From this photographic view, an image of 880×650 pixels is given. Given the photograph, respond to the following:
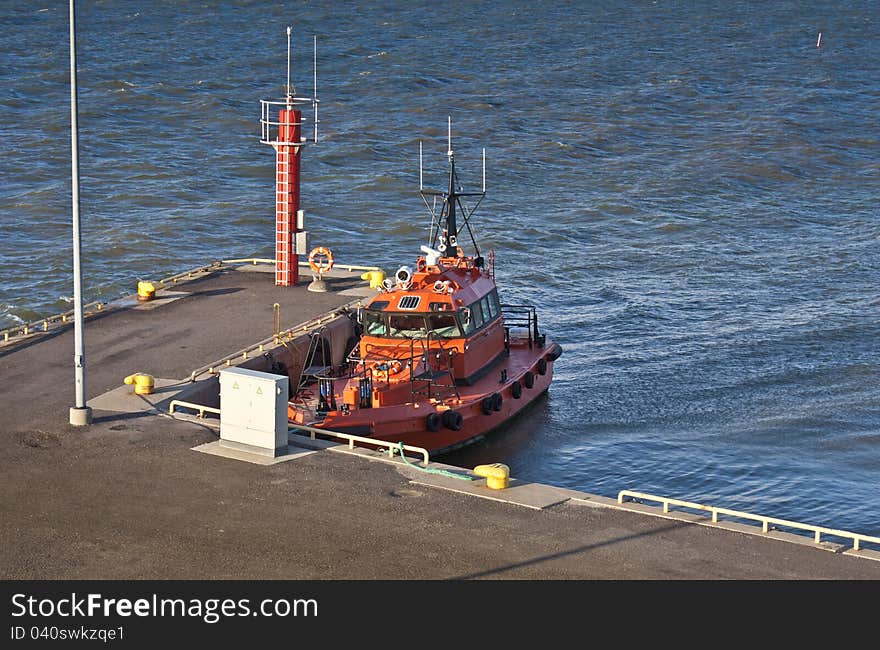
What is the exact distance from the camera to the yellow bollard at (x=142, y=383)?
26.5 m

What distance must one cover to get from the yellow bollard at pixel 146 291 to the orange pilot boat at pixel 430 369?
547 centimetres

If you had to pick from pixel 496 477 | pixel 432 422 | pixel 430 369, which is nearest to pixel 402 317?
pixel 430 369

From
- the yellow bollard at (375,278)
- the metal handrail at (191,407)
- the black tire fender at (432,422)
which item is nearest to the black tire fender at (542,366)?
the yellow bollard at (375,278)

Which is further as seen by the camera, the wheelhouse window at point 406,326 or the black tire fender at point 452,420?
the wheelhouse window at point 406,326

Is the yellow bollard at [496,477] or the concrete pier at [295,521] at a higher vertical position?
the yellow bollard at [496,477]

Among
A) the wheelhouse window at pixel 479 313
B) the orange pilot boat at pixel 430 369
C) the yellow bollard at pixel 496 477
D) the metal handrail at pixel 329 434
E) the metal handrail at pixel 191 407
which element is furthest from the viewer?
the wheelhouse window at pixel 479 313

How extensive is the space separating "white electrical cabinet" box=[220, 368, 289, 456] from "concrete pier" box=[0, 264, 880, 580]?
0.47 m

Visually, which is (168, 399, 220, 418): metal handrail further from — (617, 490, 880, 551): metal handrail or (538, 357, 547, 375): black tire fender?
(538, 357, 547, 375): black tire fender

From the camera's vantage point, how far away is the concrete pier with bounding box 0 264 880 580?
1836 centimetres

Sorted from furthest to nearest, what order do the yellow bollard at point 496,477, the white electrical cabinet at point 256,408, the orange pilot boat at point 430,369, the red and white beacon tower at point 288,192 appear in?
1. the red and white beacon tower at point 288,192
2. the orange pilot boat at point 430,369
3. the white electrical cabinet at point 256,408
4. the yellow bollard at point 496,477

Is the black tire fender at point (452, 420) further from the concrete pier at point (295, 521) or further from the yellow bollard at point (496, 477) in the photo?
the yellow bollard at point (496, 477)

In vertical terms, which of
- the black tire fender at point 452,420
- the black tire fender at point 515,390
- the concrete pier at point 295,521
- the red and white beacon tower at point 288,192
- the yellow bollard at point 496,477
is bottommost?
the black tire fender at point 515,390

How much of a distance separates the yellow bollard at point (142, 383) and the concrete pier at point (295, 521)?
0.66 ft

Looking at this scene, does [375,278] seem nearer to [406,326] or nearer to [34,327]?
[406,326]
